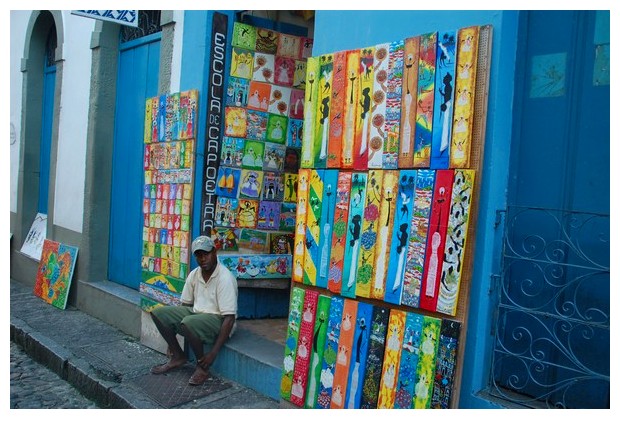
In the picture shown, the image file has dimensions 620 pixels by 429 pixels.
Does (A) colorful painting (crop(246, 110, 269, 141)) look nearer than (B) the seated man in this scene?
No

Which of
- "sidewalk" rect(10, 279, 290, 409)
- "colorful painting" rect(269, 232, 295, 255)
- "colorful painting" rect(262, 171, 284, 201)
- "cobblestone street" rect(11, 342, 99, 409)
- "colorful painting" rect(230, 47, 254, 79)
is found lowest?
"cobblestone street" rect(11, 342, 99, 409)

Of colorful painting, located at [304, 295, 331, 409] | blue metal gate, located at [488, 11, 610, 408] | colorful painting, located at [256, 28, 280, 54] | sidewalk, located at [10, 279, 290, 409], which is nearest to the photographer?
blue metal gate, located at [488, 11, 610, 408]

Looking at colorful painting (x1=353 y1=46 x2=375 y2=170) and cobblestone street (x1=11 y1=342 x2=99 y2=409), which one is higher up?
colorful painting (x1=353 y1=46 x2=375 y2=170)

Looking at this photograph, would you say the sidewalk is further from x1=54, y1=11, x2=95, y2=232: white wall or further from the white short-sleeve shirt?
x1=54, y1=11, x2=95, y2=232: white wall

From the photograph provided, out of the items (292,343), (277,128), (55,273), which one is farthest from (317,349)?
(55,273)

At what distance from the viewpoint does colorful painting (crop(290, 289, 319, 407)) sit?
394 cm

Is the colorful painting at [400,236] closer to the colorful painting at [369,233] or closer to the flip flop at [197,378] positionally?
the colorful painting at [369,233]

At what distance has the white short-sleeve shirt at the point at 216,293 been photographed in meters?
4.66

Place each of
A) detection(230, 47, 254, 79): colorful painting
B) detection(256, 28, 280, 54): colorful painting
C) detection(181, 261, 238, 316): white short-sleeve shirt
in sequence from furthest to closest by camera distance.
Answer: detection(256, 28, 280, 54): colorful painting → detection(230, 47, 254, 79): colorful painting → detection(181, 261, 238, 316): white short-sleeve shirt

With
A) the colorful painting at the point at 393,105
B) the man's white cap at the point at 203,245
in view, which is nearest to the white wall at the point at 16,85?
the man's white cap at the point at 203,245

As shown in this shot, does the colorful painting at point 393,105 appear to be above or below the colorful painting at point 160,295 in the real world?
above

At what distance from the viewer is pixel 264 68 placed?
550cm

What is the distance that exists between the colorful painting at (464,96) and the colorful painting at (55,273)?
5607mm

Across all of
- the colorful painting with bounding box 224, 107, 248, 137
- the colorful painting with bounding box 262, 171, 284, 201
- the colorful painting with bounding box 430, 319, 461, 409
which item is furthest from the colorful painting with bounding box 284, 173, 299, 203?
the colorful painting with bounding box 430, 319, 461, 409
